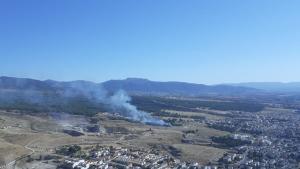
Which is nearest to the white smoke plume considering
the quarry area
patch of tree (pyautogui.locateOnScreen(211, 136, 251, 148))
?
the quarry area

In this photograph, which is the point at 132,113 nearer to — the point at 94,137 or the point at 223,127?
the point at 223,127

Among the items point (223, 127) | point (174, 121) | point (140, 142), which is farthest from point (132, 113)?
point (140, 142)

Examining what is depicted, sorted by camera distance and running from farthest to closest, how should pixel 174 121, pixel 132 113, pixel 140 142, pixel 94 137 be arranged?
1. pixel 132 113
2. pixel 174 121
3. pixel 94 137
4. pixel 140 142

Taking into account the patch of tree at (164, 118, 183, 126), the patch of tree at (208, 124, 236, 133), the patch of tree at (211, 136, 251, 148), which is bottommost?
the patch of tree at (211, 136, 251, 148)

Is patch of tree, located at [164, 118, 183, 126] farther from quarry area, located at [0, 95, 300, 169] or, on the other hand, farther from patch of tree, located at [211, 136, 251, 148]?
patch of tree, located at [211, 136, 251, 148]

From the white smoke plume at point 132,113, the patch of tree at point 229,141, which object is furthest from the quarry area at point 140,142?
the white smoke plume at point 132,113

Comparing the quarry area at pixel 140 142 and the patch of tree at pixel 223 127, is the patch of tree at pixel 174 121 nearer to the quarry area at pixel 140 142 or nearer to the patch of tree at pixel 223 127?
the quarry area at pixel 140 142

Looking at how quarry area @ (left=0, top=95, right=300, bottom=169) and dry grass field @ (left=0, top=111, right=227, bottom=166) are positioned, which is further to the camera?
dry grass field @ (left=0, top=111, right=227, bottom=166)

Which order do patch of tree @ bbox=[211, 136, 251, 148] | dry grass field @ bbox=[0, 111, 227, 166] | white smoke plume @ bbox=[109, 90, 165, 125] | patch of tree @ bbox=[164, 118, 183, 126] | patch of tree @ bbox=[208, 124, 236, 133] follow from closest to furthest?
dry grass field @ bbox=[0, 111, 227, 166]
patch of tree @ bbox=[211, 136, 251, 148]
patch of tree @ bbox=[208, 124, 236, 133]
patch of tree @ bbox=[164, 118, 183, 126]
white smoke plume @ bbox=[109, 90, 165, 125]

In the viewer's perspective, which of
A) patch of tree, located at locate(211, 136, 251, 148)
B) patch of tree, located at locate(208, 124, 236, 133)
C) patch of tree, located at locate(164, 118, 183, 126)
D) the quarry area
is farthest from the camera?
patch of tree, located at locate(164, 118, 183, 126)

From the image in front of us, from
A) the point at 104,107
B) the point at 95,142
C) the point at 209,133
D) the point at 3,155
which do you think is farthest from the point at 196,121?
the point at 3,155

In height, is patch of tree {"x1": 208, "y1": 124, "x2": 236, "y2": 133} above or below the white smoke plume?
below

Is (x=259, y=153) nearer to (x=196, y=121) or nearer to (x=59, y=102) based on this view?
(x=196, y=121)
